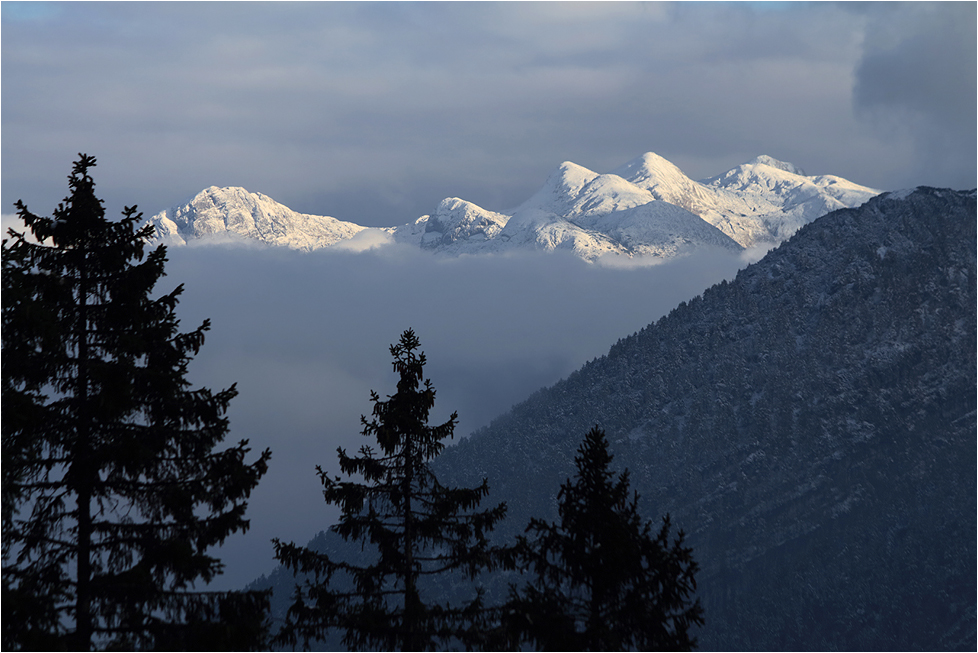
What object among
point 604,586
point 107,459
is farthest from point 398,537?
point 107,459

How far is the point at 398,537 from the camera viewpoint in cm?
2841

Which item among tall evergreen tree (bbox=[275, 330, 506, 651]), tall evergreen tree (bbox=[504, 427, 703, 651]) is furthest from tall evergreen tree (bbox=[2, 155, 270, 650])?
tall evergreen tree (bbox=[504, 427, 703, 651])

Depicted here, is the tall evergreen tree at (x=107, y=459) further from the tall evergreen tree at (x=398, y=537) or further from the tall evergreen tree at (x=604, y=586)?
the tall evergreen tree at (x=604, y=586)

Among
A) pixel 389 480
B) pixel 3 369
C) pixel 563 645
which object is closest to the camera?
pixel 3 369

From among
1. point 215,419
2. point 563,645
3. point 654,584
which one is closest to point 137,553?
point 215,419

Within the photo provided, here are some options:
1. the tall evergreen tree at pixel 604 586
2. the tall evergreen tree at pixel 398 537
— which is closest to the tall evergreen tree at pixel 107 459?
the tall evergreen tree at pixel 398 537

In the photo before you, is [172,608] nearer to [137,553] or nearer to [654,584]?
[137,553]

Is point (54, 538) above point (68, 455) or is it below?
below

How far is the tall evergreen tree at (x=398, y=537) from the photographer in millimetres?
27031

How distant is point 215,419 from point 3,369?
4552 millimetres

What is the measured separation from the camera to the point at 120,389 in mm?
22453

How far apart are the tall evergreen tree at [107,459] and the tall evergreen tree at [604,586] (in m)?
7.68

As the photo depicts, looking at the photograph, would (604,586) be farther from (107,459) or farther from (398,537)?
(107,459)

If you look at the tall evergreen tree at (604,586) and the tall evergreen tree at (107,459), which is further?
the tall evergreen tree at (604,586)
